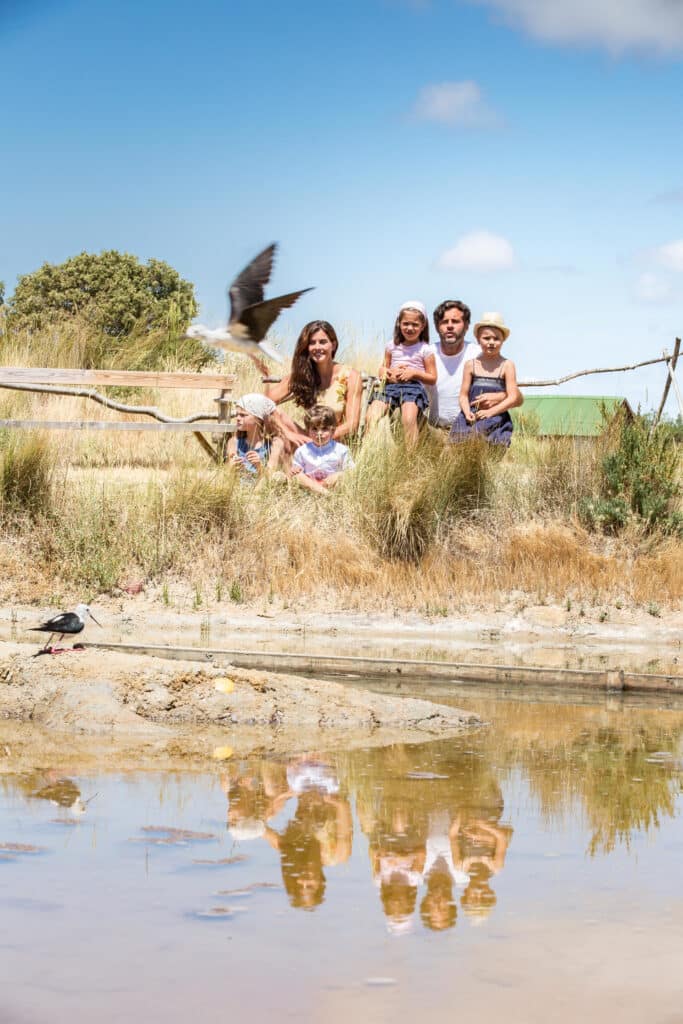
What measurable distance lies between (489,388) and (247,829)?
7419mm

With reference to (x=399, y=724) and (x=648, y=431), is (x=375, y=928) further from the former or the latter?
(x=648, y=431)

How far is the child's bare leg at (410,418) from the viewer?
11175mm

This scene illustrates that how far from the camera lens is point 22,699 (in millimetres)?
6562

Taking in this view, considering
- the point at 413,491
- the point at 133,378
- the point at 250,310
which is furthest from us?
the point at 133,378

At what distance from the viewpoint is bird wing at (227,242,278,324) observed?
1028 centimetres

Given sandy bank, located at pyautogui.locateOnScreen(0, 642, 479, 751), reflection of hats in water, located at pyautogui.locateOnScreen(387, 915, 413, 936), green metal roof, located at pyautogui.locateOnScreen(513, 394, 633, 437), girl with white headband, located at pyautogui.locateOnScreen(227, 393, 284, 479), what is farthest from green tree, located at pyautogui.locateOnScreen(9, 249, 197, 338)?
reflection of hats in water, located at pyautogui.locateOnScreen(387, 915, 413, 936)

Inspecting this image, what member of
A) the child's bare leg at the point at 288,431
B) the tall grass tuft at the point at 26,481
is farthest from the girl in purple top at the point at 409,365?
the tall grass tuft at the point at 26,481

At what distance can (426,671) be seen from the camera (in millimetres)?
7781

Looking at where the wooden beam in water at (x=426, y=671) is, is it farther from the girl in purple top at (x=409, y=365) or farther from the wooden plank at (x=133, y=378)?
the wooden plank at (x=133, y=378)

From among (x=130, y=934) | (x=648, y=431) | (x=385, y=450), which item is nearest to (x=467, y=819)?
(x=130, y=934)

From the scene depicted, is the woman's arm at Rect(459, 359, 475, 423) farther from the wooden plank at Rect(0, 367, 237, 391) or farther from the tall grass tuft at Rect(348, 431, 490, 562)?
the wooden plank at Rect(0, 367, 237, 391)

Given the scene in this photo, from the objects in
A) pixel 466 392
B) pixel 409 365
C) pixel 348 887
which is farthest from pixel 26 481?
pixel 348 887

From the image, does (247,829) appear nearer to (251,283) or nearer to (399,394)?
(251,283)

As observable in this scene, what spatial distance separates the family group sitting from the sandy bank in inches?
184
